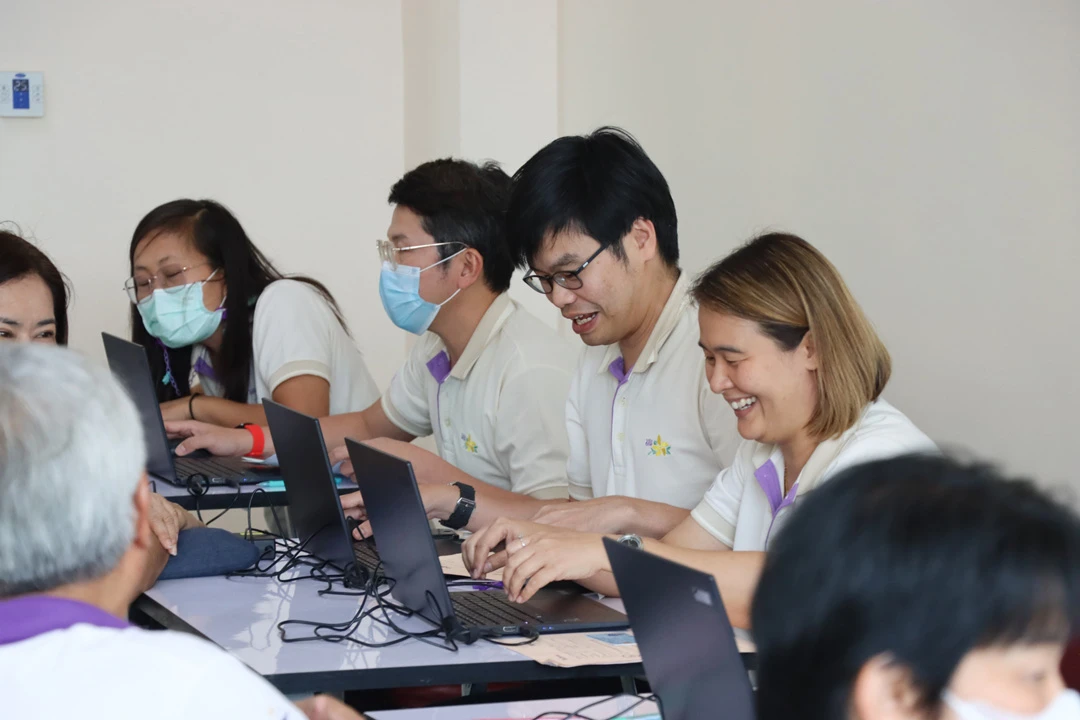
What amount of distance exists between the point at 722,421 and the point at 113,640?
149 centimetres

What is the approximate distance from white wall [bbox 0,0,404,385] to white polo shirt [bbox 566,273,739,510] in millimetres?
2373

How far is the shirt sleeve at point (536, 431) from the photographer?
2.69m

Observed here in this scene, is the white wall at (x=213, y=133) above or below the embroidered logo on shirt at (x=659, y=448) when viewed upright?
above

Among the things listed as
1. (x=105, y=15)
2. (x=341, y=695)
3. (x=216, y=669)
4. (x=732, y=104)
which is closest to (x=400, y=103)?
(x=105, y=15)

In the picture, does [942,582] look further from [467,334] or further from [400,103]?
[400,103]

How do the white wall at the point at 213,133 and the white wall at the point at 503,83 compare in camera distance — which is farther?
the white wall at the point at 213,133

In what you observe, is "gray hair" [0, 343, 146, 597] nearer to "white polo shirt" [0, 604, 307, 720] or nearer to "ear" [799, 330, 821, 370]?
"white polo shirt" [0, 604, 307, 720]

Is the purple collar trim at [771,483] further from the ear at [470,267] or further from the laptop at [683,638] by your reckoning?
the ear at [470,267]

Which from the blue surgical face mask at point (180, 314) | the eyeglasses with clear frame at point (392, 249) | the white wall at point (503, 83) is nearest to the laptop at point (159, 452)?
the blue surgical face mask at point (180, 314)

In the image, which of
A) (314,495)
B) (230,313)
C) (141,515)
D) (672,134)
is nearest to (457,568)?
(314,495)

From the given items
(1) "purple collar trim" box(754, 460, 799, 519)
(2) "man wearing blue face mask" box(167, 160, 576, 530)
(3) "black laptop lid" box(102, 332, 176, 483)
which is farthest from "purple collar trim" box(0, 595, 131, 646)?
(3) "black laptop lid" box(102, 332, 176, 483)

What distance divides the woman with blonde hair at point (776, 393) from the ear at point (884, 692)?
94cm

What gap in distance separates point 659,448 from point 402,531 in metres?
0.70

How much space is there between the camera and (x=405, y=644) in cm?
169
